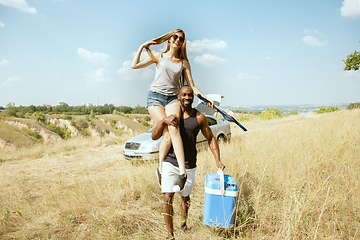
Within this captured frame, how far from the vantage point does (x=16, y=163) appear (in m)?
9.09

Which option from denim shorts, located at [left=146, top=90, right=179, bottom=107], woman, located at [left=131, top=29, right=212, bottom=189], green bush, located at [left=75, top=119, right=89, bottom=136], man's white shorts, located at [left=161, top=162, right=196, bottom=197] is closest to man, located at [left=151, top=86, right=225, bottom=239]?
man's white shorts, located at [left=161, top=162, right=196, bottom=197]

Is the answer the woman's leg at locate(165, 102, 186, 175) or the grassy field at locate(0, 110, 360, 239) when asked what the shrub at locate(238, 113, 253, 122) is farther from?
the woman's leg at locate(165, 102, 186, 175)

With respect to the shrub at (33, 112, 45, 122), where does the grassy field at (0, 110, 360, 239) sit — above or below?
below

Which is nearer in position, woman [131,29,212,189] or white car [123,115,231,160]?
woman [131,29,212,189]

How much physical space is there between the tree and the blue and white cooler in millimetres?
20930

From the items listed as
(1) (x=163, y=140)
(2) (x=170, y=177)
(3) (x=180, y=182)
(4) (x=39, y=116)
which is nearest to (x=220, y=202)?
(3) (x=180, y=182)

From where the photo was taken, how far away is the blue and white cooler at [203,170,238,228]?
2.09 m

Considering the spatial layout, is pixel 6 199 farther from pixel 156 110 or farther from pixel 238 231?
pixel 238 231

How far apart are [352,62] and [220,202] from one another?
21264mm

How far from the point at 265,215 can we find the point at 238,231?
475 millimetres

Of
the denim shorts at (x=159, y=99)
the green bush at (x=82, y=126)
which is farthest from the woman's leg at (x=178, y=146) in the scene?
the green bush at (x=82, y=126)

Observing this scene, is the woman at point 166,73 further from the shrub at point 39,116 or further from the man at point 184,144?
the shrub at point 39,116

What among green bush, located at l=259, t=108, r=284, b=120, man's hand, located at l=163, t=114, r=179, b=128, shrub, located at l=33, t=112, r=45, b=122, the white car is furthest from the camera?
shrub, located at l=33, t=112, r=45, b=122

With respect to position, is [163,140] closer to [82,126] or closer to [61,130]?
[82,126]
